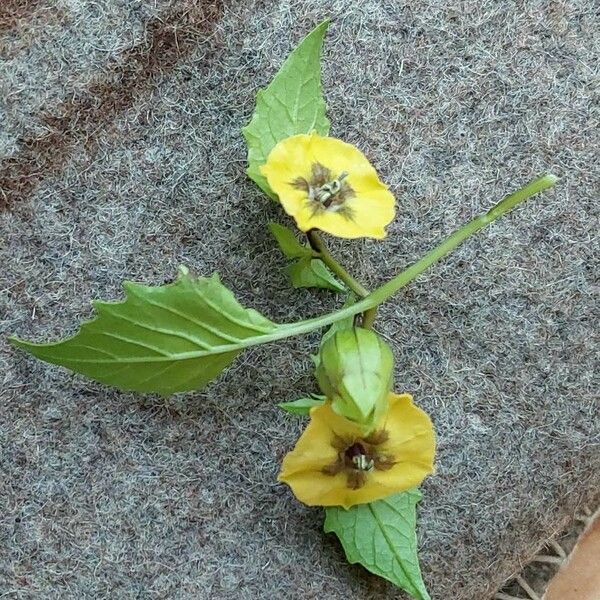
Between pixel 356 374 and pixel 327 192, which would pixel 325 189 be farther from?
pixel 356 374

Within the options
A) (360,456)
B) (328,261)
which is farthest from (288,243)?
(360,456)

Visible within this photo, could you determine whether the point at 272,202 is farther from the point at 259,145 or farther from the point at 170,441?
the point at 170,441

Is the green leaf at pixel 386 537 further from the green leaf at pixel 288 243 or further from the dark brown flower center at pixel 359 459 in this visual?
the green leaf at pixel 288 243

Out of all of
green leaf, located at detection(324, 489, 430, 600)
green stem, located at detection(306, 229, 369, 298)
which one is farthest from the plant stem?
green leaf, located at detection(324, 489, 430, 600)

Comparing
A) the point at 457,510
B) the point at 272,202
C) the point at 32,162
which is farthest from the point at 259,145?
the point at 457,510

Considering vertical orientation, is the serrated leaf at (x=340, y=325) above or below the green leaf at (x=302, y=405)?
above

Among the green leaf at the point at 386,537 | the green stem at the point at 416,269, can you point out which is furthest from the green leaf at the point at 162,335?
the green leaf at the point at 386,537
